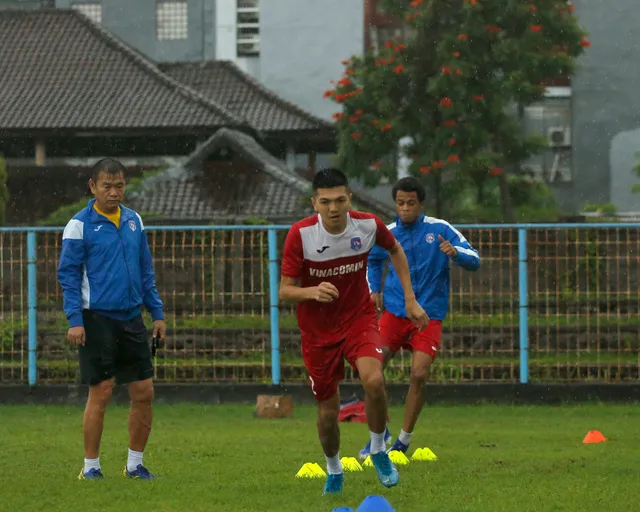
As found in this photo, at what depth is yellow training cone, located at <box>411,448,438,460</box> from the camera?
10.4 m

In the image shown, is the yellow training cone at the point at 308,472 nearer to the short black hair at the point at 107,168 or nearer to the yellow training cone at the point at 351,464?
the yellow training cone at the point at 351,464

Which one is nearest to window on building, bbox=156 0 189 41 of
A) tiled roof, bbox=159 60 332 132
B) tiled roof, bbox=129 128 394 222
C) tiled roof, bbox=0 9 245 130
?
tiled roof, bbox=159 60 332 132

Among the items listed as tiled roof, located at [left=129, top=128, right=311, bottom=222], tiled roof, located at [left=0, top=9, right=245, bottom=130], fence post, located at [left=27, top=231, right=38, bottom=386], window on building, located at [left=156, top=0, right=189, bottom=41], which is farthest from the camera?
window on building, located at [left=156, top=0, right=189, bottom=41]

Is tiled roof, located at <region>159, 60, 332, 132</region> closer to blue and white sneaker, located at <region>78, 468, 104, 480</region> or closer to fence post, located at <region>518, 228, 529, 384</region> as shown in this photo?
fence post, located at <region>518, 228, 529, 384</region>

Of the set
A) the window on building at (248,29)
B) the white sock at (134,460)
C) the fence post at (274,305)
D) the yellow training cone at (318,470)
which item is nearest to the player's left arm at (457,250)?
the yellow training cone at (318,470)

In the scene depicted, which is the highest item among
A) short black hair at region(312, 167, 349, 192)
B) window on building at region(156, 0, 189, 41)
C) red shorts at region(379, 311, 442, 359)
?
window on building at region(156, 0, 189, 41)

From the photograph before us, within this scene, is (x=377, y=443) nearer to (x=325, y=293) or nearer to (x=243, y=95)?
(x=325, y=293)

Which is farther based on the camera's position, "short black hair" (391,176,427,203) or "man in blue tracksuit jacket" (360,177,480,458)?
"man in blue tracksuit jacket" (360,177,480,458)

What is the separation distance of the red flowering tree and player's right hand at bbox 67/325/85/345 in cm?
2094

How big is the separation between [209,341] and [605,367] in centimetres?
445

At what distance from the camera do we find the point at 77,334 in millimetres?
8852

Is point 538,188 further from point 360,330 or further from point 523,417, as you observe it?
point 360,330

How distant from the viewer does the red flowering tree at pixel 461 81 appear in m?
29.4

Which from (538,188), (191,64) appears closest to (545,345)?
(538,188)
